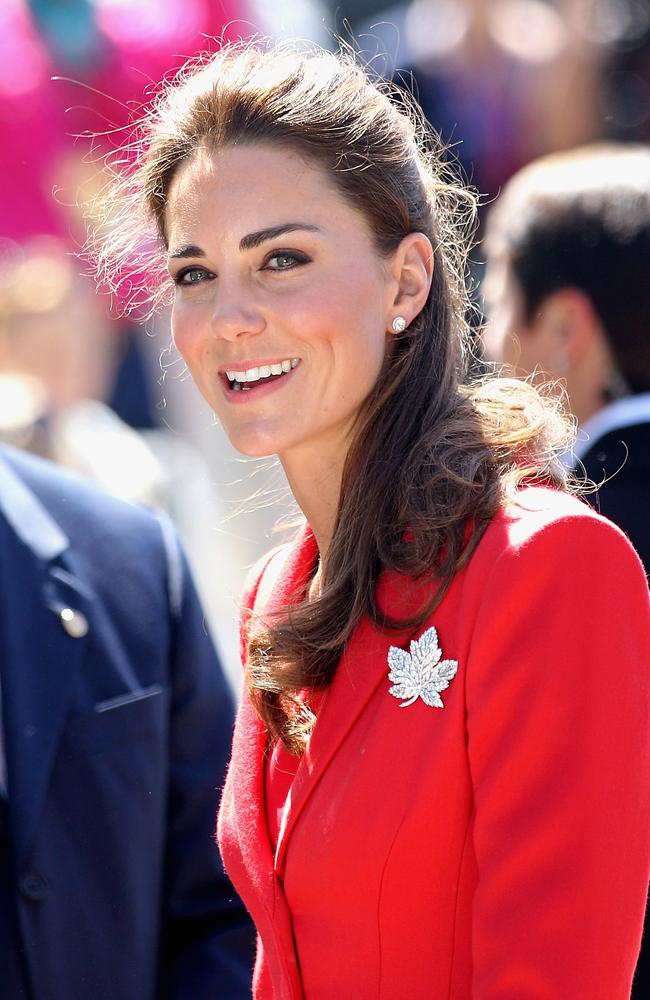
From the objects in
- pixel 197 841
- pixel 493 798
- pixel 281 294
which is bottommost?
pixel 197 841

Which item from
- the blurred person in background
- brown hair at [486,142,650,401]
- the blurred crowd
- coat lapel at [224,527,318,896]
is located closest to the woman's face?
coat lapel at [224,527,318,896]

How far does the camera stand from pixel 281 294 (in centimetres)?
189

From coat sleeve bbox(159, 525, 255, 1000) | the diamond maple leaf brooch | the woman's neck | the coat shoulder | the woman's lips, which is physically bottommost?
coat sleeve bbox(159, 525, 255, 1000)

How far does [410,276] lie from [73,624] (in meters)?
0.86

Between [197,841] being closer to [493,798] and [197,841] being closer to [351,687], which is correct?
[351,687]

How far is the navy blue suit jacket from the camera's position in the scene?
2164mm

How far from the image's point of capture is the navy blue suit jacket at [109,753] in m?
2.16

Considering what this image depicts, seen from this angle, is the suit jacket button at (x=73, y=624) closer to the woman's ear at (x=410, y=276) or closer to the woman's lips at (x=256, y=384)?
the woman's lips at (x=256, y=384)

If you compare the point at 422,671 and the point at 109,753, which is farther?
the point at 109,753

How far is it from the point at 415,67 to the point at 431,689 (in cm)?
382

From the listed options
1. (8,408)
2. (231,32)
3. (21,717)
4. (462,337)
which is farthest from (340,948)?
(231,32)

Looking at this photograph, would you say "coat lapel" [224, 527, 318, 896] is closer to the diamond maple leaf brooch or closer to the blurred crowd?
the diamond maple leaf brooch

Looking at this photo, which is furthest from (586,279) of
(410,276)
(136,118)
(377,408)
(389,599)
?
(136,118)

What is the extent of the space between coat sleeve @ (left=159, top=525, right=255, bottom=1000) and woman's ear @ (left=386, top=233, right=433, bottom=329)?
0.76 meters
